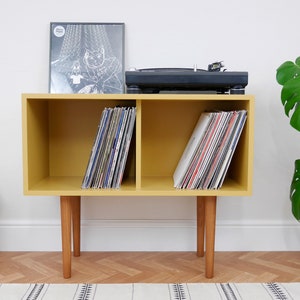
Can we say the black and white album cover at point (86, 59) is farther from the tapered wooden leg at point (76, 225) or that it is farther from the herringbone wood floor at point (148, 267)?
the herringbone wood floor at point (148, 267)

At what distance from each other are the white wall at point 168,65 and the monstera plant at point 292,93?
260mm

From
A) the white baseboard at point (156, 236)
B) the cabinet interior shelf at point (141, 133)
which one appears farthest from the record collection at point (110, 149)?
the white baseboard at point (156, 236)

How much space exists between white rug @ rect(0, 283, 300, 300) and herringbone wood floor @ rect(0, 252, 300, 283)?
0.20 ft

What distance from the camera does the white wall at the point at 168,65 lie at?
1617mm

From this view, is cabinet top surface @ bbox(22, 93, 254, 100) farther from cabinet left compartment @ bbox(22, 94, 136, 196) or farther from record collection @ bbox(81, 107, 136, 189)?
cabinet left compartment @ bbox(22, 94, 136, 196)

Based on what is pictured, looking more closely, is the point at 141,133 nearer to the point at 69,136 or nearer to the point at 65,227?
the point at 69,136

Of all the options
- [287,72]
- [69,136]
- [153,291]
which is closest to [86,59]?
[69,136]

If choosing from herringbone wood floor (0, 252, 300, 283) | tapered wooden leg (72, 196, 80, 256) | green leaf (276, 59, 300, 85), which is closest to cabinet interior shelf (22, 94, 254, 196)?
tapered wooden leg (72, 196, 80, 256)

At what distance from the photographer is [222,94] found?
133cm

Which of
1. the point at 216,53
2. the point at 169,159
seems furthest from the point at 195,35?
the point at 169,159

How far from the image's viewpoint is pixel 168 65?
163cm

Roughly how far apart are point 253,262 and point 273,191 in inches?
13.6

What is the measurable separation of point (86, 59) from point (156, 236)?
862 millimetres

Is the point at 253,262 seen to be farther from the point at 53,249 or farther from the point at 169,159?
the point at 53,249
